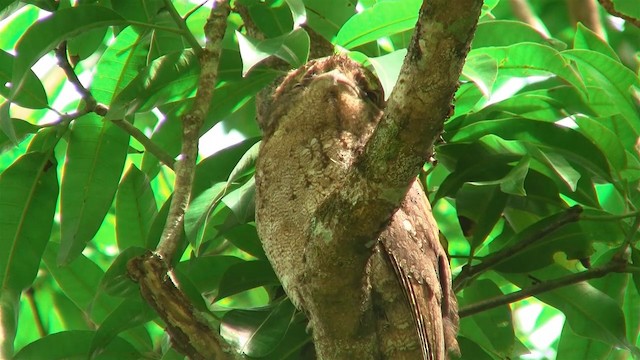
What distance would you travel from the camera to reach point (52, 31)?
220cm

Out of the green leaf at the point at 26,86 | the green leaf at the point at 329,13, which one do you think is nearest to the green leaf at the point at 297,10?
the green leaf at the point at 329,13

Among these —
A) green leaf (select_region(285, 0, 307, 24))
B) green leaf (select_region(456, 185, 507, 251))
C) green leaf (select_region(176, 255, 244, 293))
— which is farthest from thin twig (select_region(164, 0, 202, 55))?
green leaf (select_region(456, 185, 507, 251))

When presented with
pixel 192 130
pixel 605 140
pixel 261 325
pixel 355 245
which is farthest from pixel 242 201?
pixel 605 140

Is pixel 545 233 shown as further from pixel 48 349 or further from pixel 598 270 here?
pixel 48 349

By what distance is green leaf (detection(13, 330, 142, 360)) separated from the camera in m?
2.50

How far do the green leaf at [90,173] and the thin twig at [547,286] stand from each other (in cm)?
110

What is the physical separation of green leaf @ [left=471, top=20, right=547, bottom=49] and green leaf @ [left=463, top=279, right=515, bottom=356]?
73cm

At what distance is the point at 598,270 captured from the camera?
2.33 m

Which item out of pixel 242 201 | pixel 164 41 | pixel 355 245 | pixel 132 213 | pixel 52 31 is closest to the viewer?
pixel 355 245

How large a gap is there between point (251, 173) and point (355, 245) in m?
0.84

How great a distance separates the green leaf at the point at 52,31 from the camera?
2109 mm

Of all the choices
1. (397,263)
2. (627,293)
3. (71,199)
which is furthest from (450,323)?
(71,199)

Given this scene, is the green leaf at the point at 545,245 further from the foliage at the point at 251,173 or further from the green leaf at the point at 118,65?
the green leaf at the point at 118,65

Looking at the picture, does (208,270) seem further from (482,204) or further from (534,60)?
(534,60)
